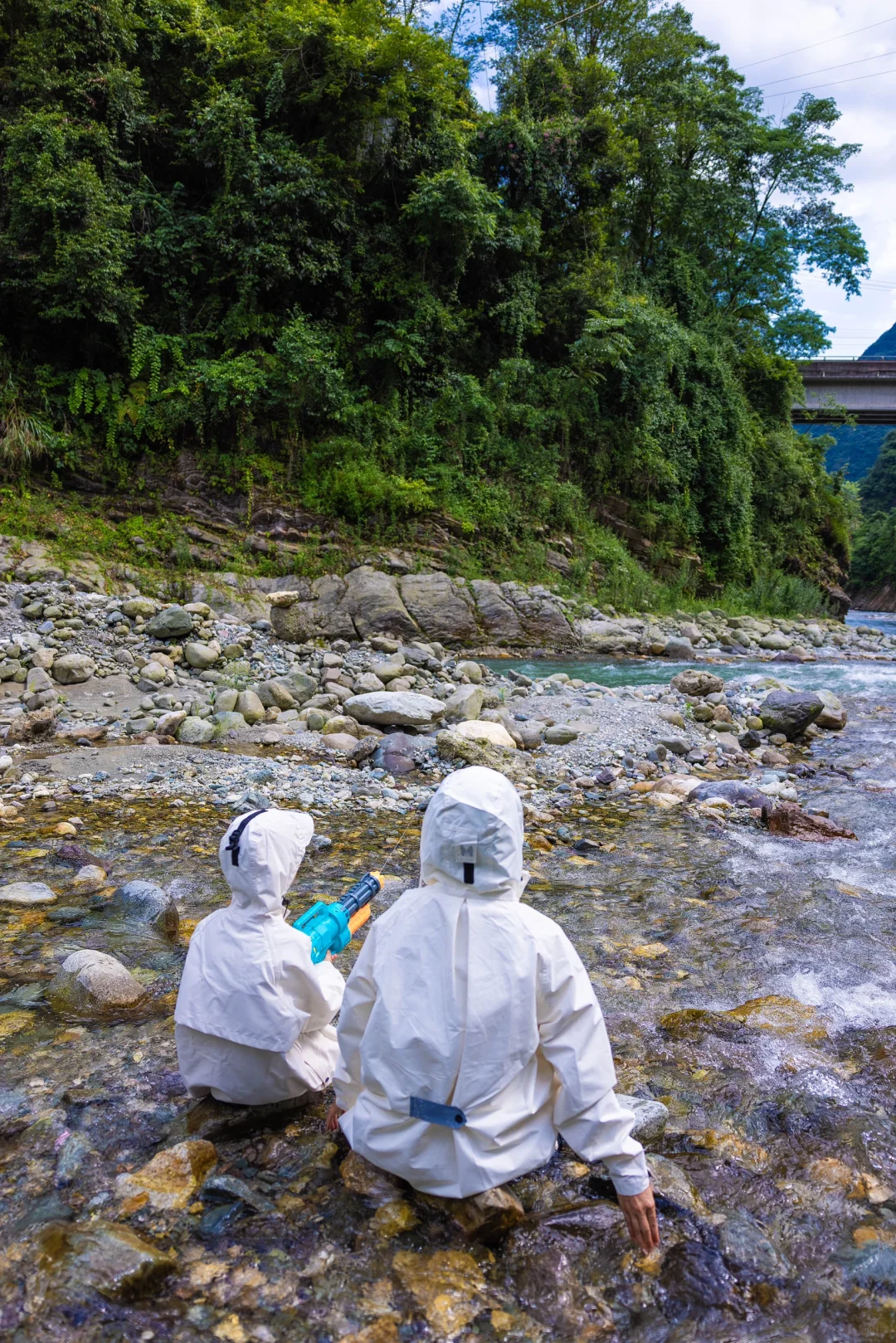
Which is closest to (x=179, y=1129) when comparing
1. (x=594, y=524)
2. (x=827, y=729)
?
(x=827, y=729)

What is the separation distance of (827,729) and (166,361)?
1202 cm

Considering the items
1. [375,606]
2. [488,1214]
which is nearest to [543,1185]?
[488,1214]

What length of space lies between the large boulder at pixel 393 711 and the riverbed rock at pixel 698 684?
377 centimetres

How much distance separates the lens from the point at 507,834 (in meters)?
1.72

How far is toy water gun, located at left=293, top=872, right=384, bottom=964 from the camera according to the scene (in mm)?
2248

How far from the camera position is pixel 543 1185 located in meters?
2.00

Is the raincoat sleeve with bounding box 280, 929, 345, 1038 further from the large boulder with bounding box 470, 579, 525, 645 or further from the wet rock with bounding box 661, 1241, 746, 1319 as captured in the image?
the large boulder with bounding box 470, 579, 525, 645

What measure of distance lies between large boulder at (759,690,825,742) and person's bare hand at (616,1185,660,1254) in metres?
7.15

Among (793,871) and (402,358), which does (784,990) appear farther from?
(402,358)

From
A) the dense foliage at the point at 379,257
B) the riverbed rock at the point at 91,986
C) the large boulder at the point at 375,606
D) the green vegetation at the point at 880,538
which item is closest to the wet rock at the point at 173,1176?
the riverbed rock at the point at 91,986

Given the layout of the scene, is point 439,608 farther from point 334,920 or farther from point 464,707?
point 334,920

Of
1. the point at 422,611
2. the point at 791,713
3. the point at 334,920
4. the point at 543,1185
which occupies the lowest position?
the point at 543,1185

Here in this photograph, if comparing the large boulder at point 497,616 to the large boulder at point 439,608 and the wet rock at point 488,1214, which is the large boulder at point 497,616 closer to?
the large boulder at point 439,608

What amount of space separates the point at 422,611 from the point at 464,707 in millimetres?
4785
